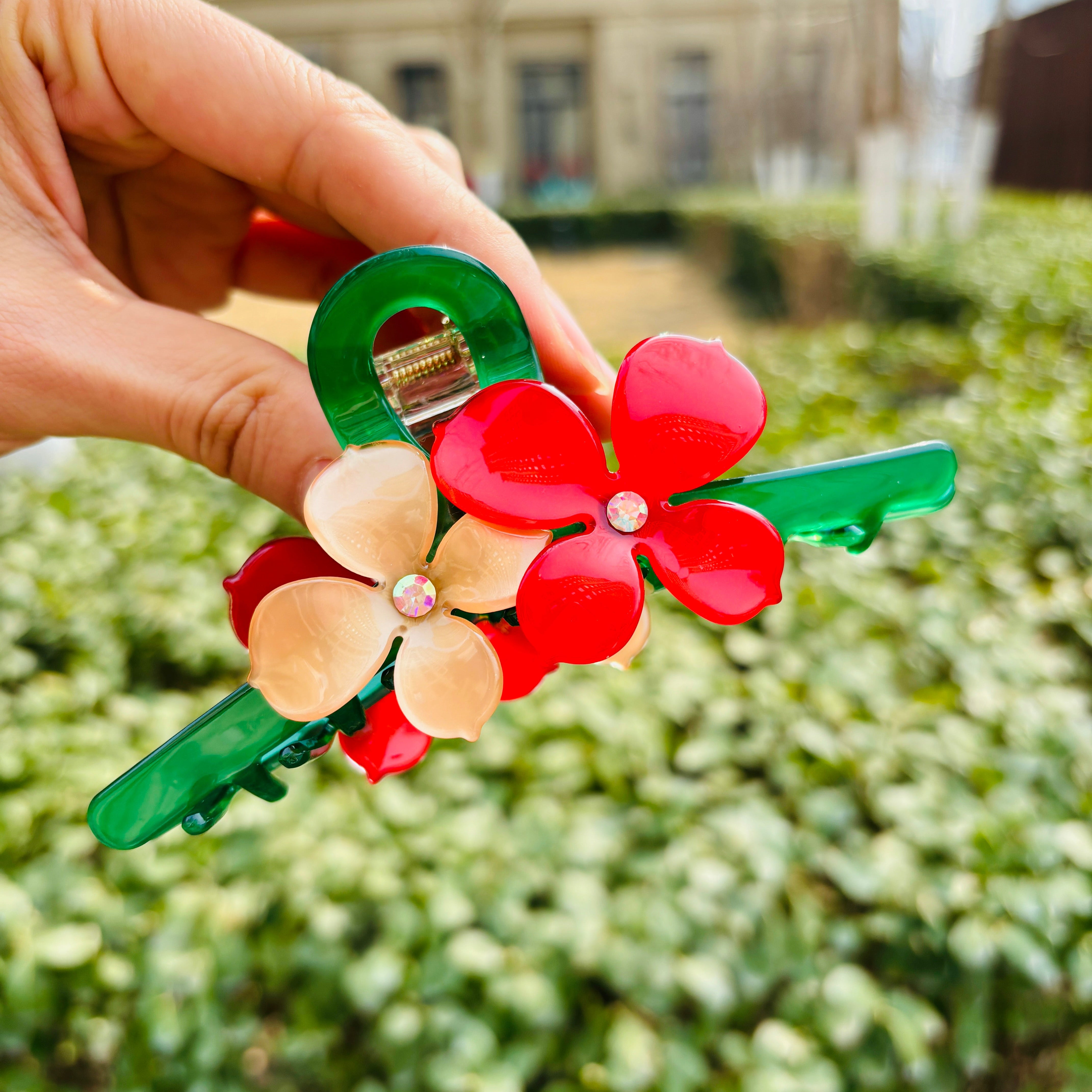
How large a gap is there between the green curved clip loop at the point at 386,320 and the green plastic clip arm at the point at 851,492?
0.66ft

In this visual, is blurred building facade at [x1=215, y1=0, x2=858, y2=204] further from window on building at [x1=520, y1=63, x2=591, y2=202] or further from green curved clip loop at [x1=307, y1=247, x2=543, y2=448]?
green curved clip loop at [x1=307, y1=247, x2=543, y2=448]

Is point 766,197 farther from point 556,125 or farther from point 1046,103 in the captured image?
point 556,125

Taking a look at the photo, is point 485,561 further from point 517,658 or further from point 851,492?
point 851,492

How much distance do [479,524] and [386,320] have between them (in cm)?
18

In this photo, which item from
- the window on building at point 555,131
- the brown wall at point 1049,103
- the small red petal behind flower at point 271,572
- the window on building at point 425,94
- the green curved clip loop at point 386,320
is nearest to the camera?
the green curved clip loop at point 386,320

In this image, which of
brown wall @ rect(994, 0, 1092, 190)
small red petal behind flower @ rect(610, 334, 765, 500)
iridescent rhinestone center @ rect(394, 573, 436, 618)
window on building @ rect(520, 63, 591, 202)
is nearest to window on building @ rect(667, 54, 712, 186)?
window on building @ rect(520, 63, 591, 202)

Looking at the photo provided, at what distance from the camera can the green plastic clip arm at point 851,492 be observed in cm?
76

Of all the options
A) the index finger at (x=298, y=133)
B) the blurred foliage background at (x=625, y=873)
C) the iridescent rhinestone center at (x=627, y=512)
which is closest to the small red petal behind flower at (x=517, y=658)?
the iridescent rhinestone center at (x=627, y=512)

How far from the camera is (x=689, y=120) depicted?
20.8 metres

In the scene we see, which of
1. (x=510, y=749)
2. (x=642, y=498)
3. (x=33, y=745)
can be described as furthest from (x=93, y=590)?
(x=642, y=498)

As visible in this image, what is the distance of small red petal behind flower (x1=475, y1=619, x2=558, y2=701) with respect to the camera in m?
0.81

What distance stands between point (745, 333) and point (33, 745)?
851cm

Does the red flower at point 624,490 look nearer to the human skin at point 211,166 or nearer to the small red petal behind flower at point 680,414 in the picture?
the small red petal behind flower at point 680,414

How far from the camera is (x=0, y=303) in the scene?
89cm
